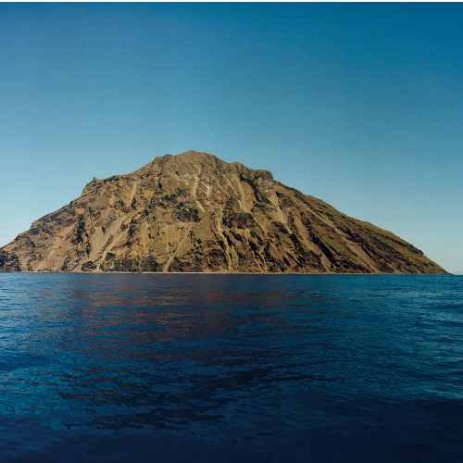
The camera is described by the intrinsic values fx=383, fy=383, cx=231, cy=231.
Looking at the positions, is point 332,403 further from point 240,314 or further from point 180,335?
point 240,314

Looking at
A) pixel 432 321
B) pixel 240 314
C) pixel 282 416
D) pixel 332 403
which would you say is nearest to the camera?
pixel 282 416

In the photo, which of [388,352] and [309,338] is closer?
[388,352]

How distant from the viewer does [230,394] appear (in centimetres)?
1905

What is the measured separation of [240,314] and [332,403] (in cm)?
3170

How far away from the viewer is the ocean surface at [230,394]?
1374 cm

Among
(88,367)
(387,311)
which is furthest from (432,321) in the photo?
(88,367)

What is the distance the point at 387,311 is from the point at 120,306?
1558 inches

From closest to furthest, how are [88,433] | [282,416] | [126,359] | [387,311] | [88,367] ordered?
[88,433] → [282,416] → [88,367] → [126,359] → [387,311]

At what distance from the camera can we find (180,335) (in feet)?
113

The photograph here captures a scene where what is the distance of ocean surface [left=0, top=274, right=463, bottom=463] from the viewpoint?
1374 centimetres

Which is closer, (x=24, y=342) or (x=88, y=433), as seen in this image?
(x=88, y=433)

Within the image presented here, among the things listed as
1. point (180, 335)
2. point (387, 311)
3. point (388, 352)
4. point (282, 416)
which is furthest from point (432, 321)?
point (282, 416)

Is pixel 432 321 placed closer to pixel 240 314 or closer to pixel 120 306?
pixel 240 314

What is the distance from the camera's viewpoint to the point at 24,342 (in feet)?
103
